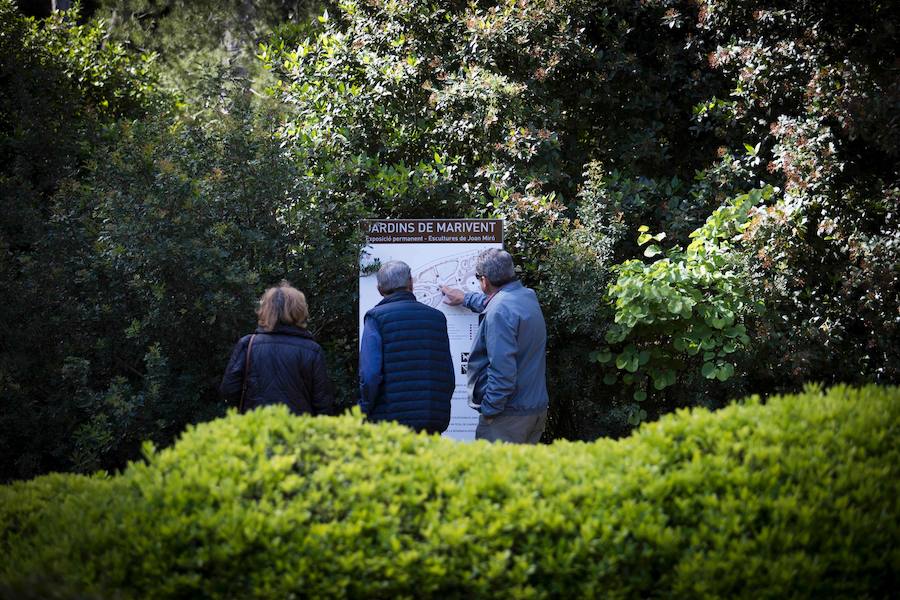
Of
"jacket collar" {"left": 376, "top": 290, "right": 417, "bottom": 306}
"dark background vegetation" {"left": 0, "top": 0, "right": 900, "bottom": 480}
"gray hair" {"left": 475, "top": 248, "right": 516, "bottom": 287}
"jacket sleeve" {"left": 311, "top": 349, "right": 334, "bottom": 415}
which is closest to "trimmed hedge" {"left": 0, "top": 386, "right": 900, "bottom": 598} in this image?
"jacket sleeve" {"left": 311, "top": 349, "right": 334, "bottom": 415}

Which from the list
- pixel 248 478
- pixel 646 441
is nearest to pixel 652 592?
pixel 646 441

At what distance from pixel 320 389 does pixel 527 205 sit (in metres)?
2.74

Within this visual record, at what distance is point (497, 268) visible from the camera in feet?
19.2

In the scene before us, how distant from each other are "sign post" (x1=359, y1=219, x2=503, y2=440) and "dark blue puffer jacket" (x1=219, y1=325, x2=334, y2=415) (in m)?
1.05

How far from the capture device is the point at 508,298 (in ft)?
18.8

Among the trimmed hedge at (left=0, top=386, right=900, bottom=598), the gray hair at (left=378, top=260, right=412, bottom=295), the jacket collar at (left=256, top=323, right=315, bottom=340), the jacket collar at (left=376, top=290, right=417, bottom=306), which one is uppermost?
the gray hair at (left=378, top=260, right=412, bottom=295)

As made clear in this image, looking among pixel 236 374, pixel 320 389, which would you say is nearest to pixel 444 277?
pixel 320 389

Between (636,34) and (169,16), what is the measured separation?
30.3ft

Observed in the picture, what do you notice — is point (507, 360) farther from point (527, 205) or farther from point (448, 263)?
point (527, 205)

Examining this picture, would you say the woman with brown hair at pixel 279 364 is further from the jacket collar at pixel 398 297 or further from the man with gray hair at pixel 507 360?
the man with gray hair at pixel 507 360

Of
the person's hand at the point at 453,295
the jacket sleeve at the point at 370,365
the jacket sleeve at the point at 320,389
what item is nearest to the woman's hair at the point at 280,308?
the jacket sleeve at the point at 320,389

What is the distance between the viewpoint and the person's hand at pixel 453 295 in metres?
6.59

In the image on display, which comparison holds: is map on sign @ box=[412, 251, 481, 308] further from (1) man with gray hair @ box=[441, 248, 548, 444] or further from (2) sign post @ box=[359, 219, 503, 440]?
(1) man with gray hair @ box=[441, 248, 548, 444]

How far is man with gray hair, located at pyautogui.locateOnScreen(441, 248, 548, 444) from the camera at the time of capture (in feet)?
18.6
